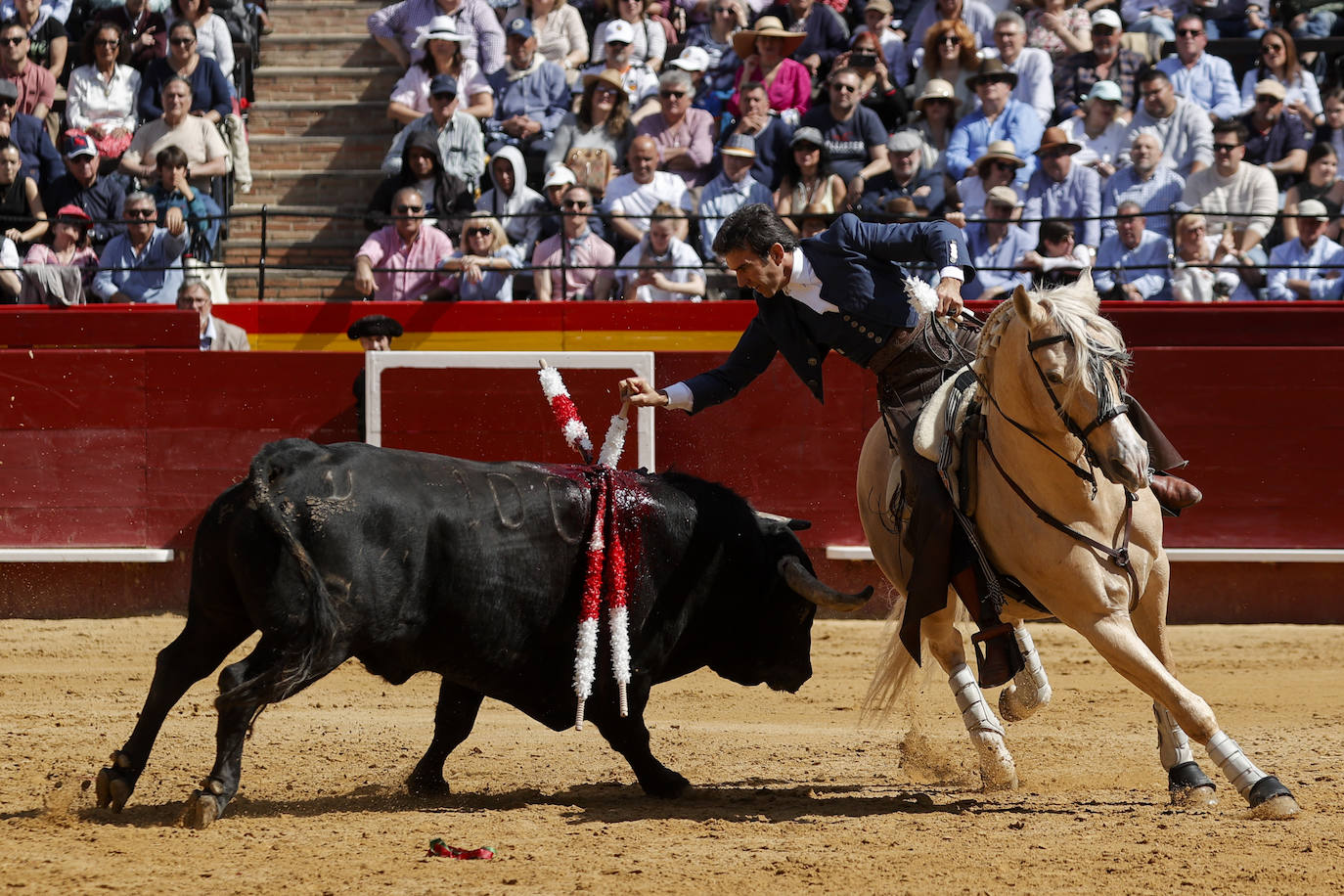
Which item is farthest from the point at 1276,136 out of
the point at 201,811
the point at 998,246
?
the point at 201,811

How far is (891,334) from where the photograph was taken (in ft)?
16.3

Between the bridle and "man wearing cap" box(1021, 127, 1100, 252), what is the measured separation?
5559mm

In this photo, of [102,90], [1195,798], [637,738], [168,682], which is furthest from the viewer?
[102,90]

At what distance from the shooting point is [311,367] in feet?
28.5

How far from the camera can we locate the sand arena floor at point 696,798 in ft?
12.6

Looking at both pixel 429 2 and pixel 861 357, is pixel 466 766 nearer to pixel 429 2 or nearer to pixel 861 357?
pixel 861 357

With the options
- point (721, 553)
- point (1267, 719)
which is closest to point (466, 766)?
point (721, 553)

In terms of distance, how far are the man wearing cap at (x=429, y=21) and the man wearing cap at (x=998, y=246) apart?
3.67m


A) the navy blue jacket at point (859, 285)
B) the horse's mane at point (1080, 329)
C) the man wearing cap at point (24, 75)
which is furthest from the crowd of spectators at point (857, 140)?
the horse's mane at point (1080, 329)

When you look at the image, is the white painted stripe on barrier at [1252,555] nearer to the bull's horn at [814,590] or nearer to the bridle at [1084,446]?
the bull's horn at [814,590]

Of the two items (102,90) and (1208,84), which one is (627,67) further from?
(1208,84)

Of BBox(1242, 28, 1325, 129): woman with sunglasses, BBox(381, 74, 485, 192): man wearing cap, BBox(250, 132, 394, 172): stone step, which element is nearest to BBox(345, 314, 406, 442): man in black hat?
BBox(381, 74, 485, 192): man wearing cap

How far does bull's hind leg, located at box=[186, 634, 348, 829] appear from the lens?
4.20 metres

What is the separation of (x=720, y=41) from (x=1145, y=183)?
10.5 ft
